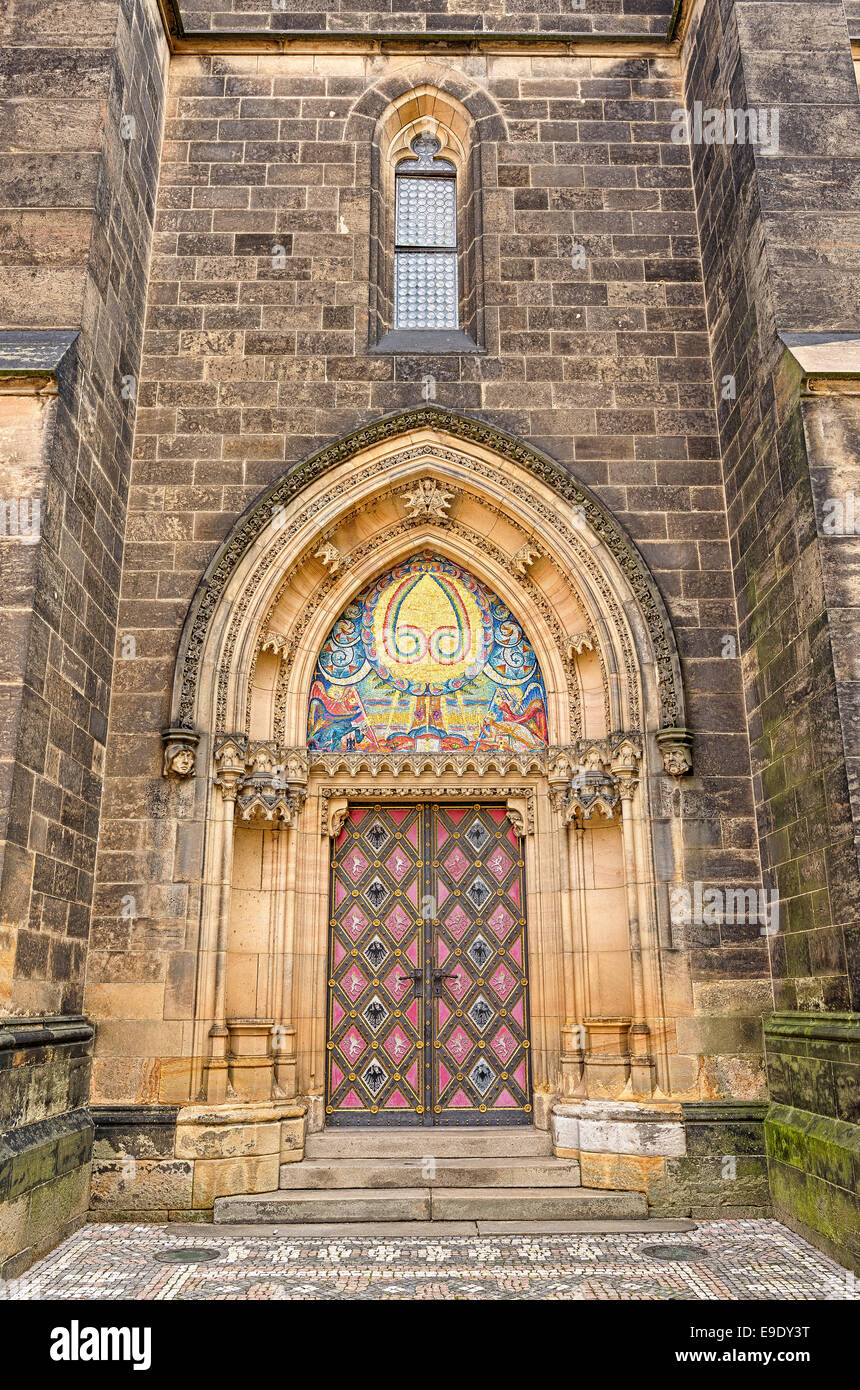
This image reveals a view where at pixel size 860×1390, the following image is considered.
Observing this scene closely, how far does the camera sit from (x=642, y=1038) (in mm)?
7238

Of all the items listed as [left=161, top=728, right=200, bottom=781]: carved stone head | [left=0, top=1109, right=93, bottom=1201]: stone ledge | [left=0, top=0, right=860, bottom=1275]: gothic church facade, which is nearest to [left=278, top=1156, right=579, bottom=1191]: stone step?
[left=0, top=0, right=860, bottom=1275]: gothic church facade

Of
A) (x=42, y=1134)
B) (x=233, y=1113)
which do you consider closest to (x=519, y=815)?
(x=233, y=1113)

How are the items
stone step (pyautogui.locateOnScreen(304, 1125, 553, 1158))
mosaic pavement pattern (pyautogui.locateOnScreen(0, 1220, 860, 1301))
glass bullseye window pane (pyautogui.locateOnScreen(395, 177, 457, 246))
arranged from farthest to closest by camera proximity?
glass bullseye window pane (pyautogui.locateOnScreen(395, 177, 457, 246)) → stone step (pyautogui.locateOnScreen(304, 1125, 553, 1158)) → mosaic pavement pattern (pyautogui.locateOnScreen(0, 1220, 860, 1301))

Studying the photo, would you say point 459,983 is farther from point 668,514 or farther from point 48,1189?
point 668,514

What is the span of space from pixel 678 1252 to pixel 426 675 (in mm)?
4584

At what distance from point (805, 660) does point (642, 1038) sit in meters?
2.86

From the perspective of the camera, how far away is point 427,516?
877 cm

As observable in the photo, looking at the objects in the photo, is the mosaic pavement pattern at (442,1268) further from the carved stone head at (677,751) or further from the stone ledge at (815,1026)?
the carved stone head at (677,751)

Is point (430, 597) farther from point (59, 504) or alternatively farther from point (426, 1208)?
point (426, 1208)

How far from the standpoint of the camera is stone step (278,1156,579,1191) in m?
7.04

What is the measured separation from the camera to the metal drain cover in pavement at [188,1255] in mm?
5734

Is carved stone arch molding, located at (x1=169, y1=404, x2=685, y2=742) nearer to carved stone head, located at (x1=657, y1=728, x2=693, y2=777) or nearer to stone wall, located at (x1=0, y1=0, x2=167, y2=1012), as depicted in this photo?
carved stone head, located at (x1=657, y1=728, x2=693, y2=777)

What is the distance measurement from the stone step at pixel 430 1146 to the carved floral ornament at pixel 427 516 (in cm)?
291
